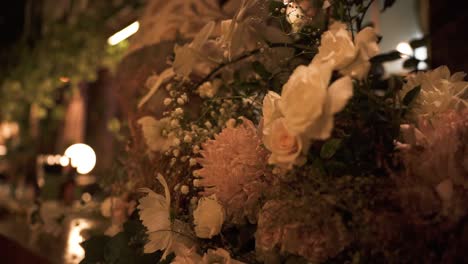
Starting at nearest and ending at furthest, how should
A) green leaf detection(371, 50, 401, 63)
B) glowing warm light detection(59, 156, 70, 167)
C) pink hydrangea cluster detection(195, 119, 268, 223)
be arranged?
1. pink hydrangea cluster detection(195, 119, 268, 223)
2. green leaf detection(371, 50, 401, 63)
3. glowing warm light detection(59, 156, 70, 167)

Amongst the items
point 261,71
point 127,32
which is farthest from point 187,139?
point 127,32

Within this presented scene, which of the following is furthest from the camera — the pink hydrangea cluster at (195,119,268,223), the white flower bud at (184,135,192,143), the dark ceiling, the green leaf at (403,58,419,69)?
the dark ceiling

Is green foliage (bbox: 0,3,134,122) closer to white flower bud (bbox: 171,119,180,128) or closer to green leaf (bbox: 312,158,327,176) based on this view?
white flower bud (bbox: 171,119,180,128)

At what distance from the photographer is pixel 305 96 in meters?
0.52

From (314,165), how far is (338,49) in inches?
5.0

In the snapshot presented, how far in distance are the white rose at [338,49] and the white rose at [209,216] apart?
8.5 inches

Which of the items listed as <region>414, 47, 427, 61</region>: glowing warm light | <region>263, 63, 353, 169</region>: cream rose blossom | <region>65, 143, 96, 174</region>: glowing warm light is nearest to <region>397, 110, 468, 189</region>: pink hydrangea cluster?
<region>263, 63, 353, 169</region>: cream rose blossom

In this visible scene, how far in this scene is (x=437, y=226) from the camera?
0.52 metres

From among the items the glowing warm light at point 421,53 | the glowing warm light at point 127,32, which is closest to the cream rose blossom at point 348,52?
the glowing warm light at point 421,53

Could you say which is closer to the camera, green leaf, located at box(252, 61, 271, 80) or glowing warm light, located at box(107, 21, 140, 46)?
green leaf, located at box(252, 61, 271, 80)

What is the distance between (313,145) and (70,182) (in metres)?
1.90

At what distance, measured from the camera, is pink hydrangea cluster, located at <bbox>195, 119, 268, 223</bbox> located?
0.63 metres

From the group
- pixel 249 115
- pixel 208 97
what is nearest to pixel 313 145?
pixel 249 115

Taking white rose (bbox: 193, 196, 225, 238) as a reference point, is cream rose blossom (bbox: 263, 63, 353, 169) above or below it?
above
